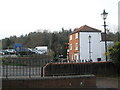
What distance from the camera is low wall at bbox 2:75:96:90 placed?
898 centimetres

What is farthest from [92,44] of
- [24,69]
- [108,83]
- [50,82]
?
[50,82]

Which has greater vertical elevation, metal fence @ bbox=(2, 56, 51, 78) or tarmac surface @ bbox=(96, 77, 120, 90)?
metal fence @ bbox=(2, 56, 51, 78)

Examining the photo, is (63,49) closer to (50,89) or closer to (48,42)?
(48,42)

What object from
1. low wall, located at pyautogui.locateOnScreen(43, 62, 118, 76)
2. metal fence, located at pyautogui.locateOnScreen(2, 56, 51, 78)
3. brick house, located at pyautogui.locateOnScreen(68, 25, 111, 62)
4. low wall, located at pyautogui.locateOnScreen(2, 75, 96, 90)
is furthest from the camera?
brick house, located at pyautogui.locateOnScreen(68, 25, 111, 62)

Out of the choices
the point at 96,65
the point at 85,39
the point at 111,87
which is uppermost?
the point at 85,39

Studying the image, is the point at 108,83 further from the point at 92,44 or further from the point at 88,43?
the point at 92,44

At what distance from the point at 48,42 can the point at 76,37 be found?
29525 millimetres

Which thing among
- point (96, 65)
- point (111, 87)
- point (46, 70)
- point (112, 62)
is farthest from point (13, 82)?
point (112, 62)

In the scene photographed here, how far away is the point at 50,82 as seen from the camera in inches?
363

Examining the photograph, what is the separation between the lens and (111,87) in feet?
30.8

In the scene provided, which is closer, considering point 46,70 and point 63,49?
point 46,70

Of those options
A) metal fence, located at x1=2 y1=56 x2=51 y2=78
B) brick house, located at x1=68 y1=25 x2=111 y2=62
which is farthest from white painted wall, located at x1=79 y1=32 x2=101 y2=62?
metal fence, located at x1=2 y1=56 x2=51 y2=78

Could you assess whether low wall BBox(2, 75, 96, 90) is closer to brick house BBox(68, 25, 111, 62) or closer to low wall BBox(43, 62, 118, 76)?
low wall BBox(43, 62, 118, 76)

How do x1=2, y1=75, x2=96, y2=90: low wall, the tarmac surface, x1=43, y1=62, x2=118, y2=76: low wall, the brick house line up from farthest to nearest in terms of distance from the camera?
the brick house
x1=43, y1=62, x2=118, y2=76: low wall
the tarmac surface
x1=2, y1=75, x2=96, y2=90: low wall
